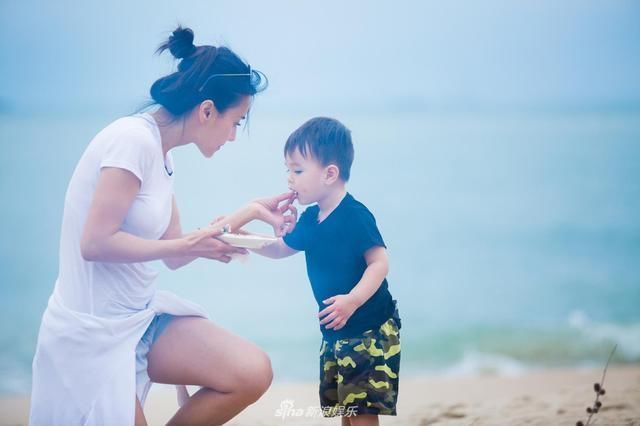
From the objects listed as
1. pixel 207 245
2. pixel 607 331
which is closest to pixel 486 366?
pixel 607 331

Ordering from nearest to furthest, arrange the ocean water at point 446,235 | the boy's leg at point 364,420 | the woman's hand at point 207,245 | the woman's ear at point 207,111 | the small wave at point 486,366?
1. the woman's hand at point 207,245
2. the woman's ear at point 207,111
3. the boy's leg at point 364,420
4. the ocean water at point 446,235
5. the small wave at point 486,366

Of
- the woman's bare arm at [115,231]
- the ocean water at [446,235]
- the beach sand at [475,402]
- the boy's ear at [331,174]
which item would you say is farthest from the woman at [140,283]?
the ocean water at [446,235]

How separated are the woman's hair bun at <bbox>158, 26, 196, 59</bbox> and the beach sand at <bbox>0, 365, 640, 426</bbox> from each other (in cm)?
151

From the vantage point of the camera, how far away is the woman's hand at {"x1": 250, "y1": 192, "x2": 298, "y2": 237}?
2762 millimetres

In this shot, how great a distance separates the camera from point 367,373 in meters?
2.60

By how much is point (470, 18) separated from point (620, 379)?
1.83 meters

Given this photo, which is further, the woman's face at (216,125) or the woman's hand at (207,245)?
the woman's face at (216,125)

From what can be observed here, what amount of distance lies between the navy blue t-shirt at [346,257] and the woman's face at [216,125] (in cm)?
38

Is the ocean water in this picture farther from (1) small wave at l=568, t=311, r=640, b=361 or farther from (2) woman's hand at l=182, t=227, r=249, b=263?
(2) woman's hand at l=182, t=227, r=249, b=263

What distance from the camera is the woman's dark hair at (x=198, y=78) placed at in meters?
2.49

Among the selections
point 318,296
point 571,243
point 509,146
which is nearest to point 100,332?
point 318,296

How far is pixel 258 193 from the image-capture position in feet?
13.5

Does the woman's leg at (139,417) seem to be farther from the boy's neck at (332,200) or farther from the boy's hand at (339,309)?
the boy's neck at (332,200)

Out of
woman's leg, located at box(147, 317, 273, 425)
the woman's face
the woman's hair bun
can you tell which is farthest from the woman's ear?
woman's leg, located at box(147, 317, 273, 425)
